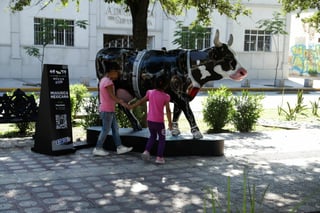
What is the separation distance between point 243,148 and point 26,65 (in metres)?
17.7

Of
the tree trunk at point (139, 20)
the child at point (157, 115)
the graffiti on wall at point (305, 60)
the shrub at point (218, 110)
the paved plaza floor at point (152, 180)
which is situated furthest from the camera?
the graffiti on wall at point (305, 60)

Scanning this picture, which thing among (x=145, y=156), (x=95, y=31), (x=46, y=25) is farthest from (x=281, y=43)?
(x=145, y=156)

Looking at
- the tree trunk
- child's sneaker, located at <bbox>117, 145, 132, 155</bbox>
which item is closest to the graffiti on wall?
the tree trunk

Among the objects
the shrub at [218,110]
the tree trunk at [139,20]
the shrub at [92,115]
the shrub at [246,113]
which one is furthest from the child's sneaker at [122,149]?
the shrub at [246,113]

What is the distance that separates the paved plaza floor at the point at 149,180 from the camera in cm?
494

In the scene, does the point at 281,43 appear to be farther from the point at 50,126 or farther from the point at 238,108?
the point at 50,126

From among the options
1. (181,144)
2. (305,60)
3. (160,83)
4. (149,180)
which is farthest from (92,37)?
(305,60)

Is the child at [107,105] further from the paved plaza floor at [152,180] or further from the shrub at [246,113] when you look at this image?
the shrub at [246,113]

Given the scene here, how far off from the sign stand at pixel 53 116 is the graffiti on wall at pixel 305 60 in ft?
120

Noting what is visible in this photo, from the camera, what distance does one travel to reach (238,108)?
10430mm

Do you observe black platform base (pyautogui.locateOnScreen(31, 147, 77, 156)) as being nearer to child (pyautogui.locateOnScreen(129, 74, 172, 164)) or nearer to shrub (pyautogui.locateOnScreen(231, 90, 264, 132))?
child (pyautogui.locateOnScreen(129, 74, 172, 164))

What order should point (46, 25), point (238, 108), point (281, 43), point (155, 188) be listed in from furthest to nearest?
point (281, 43), point (46, 25), point (238, 108), point (155, 188)

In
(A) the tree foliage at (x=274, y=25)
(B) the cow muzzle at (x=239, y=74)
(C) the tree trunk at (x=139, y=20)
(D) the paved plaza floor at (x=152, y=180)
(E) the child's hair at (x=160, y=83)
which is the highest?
(A) the tree foliage at (x=274, y=25)

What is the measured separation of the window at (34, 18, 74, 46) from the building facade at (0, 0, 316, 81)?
0.05 meters
